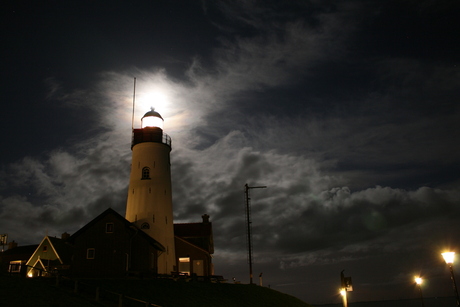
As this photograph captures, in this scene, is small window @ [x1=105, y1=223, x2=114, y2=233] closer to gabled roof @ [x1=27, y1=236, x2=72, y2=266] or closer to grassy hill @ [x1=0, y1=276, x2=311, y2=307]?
grassy hill @ [x1=0, y1=276, x2=311, y2=307]

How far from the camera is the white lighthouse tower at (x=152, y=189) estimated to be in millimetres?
48094

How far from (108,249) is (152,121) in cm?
1784

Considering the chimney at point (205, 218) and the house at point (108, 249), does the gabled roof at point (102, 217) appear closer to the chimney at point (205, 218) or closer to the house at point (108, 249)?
the house at point (108, 249)

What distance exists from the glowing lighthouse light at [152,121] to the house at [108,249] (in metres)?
14.1

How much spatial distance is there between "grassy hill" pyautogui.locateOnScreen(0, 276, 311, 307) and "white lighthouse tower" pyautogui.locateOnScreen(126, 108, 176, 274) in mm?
9624

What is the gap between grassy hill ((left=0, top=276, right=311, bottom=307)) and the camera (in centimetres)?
2356

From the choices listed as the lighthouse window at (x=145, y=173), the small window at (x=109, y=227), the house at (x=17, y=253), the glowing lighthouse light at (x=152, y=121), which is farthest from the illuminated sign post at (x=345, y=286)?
the house at (x=17, y=253)

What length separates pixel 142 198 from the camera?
159 feet

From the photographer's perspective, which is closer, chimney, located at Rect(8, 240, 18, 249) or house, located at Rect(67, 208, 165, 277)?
house, located at Rect(67, 208, 165, 277)

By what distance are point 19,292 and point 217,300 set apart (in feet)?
56.7

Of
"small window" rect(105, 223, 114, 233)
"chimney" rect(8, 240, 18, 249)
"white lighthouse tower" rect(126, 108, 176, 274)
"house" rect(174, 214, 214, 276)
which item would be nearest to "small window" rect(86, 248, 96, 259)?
"small window" rect(105, 223, 114, 233)

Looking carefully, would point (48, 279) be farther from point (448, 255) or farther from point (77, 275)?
point (448, 255)

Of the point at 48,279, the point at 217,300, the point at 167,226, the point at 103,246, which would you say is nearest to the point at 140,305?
the point at 48,279

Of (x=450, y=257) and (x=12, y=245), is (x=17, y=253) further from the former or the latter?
(x=450, y=257)
